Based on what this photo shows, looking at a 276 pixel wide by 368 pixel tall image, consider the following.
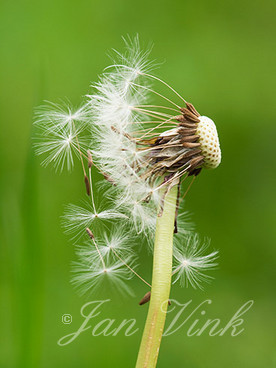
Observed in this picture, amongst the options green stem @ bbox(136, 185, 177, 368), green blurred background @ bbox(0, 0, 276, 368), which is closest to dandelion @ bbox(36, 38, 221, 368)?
green stem @ bbox(136, 185, 177, 368)

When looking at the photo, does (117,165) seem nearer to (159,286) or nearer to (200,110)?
(159,286)

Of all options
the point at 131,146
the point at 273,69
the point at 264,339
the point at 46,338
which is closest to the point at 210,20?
the point at 273,69

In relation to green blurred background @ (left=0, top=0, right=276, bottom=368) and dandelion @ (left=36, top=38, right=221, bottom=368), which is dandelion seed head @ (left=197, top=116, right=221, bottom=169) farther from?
green blurred background @ (left=0, top=0, right=276, bottom=368)

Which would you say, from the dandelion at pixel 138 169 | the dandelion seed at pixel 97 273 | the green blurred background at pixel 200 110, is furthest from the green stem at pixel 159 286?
the green blurred background at pixel 200 110

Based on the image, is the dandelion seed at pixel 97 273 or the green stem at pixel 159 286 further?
the dandelion seed at pixel 97 273

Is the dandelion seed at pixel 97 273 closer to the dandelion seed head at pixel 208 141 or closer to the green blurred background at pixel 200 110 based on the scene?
the dandelion seed head at pixel 208 141

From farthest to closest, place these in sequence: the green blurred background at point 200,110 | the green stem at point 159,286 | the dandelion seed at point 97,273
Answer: the green blurred background at point 200,110 → the dandelion seed at point 97,273 → the green stem at point 159,286

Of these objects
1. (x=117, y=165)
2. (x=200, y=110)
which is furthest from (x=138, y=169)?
(x=200, y=110)
